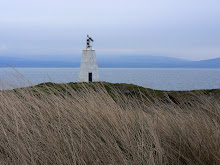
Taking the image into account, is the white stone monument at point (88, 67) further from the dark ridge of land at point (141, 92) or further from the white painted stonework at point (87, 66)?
the dark ridge of land at point (141, 92)

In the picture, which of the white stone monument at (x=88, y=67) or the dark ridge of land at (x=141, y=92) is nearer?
the dark ridge of land at (x=141, y=92)

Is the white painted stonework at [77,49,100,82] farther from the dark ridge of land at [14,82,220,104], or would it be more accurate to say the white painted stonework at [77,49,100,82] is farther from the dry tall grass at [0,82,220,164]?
the dry tall grass at [0,82,220,164]

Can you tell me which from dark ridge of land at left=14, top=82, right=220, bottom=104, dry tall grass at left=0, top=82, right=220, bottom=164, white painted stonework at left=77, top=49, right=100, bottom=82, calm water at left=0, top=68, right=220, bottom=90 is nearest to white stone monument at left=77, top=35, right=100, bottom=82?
white painted stonework at left=77, top=49, right=100, bottom=82

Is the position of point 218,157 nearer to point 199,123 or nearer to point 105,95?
point 199,123

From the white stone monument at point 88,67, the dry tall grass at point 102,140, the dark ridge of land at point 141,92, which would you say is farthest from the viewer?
the white stone monument at point 88,67

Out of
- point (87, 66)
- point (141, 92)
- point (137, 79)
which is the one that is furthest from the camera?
point (87, 66)

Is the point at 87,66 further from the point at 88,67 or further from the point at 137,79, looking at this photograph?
the point at 137,79

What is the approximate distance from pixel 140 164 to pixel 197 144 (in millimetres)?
1011

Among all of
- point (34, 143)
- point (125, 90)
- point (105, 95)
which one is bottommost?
point (125, 90)

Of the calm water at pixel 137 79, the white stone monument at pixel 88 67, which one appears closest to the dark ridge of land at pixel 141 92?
the calm water at pixel 137 79

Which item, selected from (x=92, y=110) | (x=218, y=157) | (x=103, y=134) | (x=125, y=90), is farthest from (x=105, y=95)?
(x=125, y=90)

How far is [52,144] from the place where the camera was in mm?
2334

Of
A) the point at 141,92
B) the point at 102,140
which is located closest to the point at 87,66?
the point at 141,92

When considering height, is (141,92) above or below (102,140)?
above
